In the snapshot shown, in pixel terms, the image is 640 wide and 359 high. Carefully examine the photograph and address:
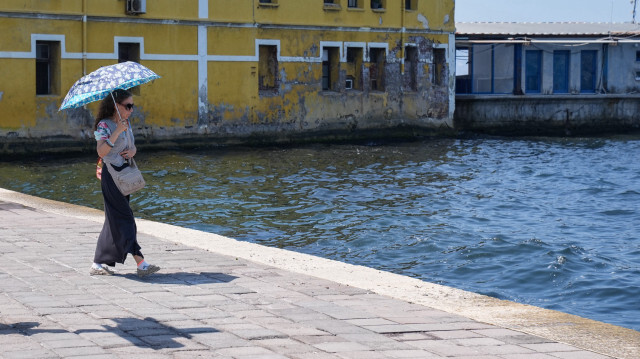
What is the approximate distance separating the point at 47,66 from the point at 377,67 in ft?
40.1

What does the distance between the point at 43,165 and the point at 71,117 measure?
105 inches

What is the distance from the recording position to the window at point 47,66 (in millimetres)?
27203

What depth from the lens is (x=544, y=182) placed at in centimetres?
2362

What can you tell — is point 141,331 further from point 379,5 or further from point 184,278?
point 379,5

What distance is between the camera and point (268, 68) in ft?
106

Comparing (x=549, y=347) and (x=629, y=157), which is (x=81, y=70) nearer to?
(x=629, y=157)

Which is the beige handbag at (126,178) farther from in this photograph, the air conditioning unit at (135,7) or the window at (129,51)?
the window at (129,51)

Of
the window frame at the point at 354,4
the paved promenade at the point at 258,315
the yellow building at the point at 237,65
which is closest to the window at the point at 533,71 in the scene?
the yellow building at the point at 237,65

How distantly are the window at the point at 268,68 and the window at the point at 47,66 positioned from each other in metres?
7.12

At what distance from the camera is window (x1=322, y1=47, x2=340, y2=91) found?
33.8 meters

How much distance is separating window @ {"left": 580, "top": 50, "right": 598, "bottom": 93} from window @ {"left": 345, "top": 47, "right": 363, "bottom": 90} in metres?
12.5

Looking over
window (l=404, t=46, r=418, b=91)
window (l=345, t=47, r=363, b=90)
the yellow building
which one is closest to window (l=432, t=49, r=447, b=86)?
Result: the yellow building

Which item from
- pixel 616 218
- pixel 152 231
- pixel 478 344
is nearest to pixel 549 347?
pixel 478 344

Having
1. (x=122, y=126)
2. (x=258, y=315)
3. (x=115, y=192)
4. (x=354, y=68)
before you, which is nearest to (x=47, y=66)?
(x=354, y=68)
